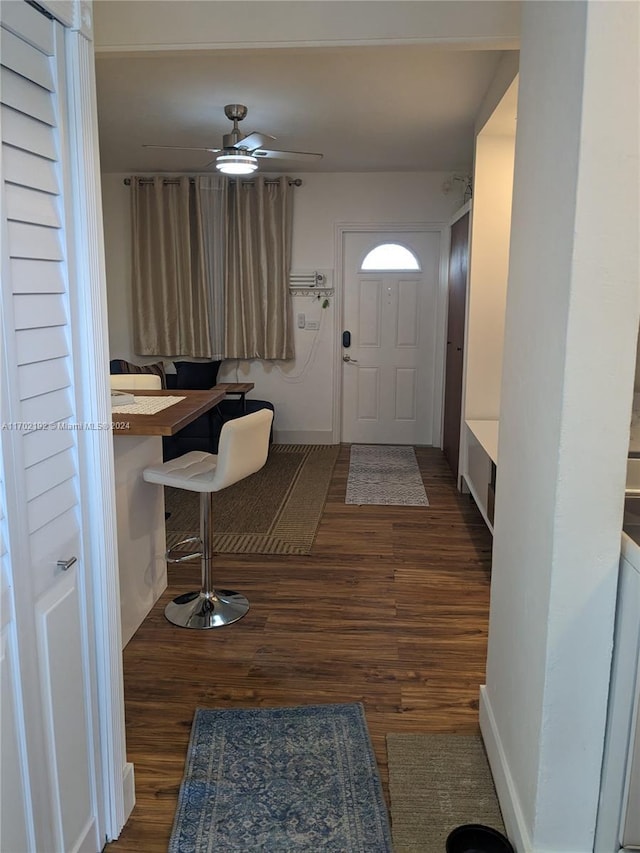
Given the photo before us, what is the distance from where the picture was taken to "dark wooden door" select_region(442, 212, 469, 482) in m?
5.02

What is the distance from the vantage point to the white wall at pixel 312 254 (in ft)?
20.2

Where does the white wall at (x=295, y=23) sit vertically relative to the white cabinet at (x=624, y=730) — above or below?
above

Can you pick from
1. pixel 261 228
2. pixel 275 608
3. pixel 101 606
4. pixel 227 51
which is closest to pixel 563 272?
pixel 101 606

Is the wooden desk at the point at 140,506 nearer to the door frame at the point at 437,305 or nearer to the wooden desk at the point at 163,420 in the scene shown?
the wooden desk at the point at 163,420

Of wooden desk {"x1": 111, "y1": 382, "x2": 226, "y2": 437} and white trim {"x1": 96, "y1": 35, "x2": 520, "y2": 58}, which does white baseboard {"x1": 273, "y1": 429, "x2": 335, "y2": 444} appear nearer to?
wooden desk {"x1": 111, "y1": 382, "x2": 226, "y2": 437}

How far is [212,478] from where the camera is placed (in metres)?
2.80

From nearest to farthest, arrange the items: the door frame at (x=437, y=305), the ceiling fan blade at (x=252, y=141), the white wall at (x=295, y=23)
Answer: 1. the white wall at (x=295, y=23)
2. the ceiling fan blade at (x=252, y=141)
3. the door frame at (x=437, y=305)

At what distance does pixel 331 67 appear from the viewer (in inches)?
134

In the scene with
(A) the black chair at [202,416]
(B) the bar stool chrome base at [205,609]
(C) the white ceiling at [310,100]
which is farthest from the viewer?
(A) the black chair at [202,416]

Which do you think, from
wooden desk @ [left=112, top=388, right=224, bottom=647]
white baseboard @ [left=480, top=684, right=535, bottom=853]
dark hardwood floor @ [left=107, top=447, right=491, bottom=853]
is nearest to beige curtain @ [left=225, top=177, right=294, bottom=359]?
dark hardwood floor @ [left=107, top=447, right=491, bottom=853]

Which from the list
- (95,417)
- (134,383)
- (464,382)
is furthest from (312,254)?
(95,417)

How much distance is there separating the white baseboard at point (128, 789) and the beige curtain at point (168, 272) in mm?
4765

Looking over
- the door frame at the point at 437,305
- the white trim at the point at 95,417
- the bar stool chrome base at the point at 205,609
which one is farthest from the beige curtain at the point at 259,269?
the white trim at the point at 95,417

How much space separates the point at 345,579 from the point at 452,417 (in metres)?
2.43
